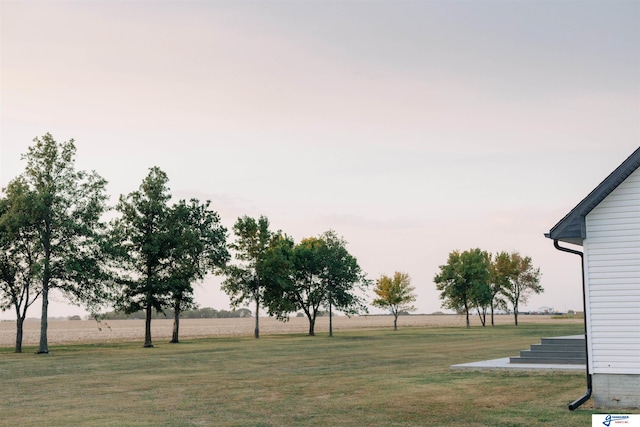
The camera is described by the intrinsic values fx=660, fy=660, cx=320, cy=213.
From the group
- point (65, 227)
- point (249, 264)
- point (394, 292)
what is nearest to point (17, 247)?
point (65, 227)

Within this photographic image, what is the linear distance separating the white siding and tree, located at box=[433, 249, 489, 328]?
274 ft

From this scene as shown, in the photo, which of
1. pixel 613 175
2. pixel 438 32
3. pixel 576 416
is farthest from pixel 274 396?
pixel 438 32

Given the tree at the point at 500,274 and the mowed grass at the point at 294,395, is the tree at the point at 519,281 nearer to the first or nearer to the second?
the tree at the point at 500,274

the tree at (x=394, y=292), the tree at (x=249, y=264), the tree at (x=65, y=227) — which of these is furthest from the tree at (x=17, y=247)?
the tree at (x=394, y=292)

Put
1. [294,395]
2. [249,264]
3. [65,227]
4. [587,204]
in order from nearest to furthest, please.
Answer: [587,204] → [294,395] → [65,227] → [249,264]

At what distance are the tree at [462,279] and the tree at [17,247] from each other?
2559 inches

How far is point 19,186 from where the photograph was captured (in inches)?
1977

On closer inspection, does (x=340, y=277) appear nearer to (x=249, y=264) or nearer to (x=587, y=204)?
(x=249, y=264)

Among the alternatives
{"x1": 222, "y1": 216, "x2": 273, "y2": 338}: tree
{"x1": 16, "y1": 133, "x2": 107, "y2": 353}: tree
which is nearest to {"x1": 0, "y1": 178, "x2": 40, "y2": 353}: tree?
{"x1": 16, "y1": 133, "x2": 107, "y2": 353}: tree

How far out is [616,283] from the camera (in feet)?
55.4

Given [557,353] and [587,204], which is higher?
[587,204]

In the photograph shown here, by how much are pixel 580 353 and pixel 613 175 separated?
1263 centimetres

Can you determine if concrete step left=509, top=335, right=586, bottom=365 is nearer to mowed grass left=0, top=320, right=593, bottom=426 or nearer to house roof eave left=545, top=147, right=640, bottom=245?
mowed grass left=0, top=320, right=593, bottom=426

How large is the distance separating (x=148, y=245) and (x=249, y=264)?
692 inches
